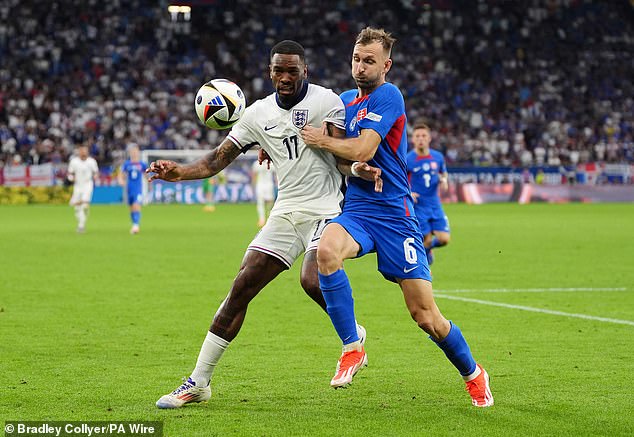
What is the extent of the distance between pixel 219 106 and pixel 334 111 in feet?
2.70

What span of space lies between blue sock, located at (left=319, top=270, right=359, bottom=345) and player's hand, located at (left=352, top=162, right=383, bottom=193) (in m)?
0.60

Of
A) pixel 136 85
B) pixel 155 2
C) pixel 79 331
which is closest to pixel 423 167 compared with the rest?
pixel 79 331

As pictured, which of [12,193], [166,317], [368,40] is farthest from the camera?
[12,193]

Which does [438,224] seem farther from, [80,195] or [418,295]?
[80,195]

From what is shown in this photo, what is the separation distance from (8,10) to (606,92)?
28.7m

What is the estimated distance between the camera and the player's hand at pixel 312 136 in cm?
673

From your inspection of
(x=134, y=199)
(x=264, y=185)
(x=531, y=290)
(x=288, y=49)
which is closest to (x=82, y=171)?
(x=134, y=199)

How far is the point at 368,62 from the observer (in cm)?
674

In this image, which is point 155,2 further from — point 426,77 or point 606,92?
point 606,92

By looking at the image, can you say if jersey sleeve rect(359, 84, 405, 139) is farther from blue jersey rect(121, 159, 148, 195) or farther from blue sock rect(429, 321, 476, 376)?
blue jersey rect(121, 159, 148, 195)

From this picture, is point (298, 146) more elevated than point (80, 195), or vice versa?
point (298, 146)

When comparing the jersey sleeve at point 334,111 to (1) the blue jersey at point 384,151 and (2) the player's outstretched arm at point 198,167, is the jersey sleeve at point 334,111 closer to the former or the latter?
(1) the blue jersey at point 384,151

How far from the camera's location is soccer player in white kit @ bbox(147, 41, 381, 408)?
6.90 m

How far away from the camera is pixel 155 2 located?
51125mm
